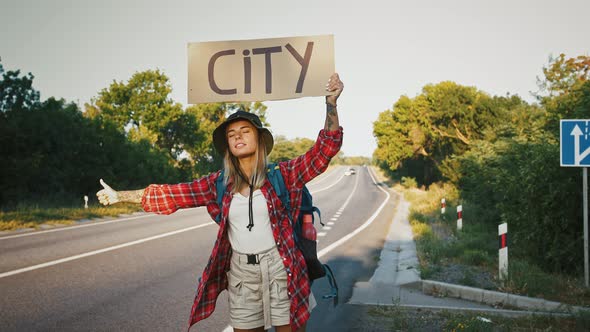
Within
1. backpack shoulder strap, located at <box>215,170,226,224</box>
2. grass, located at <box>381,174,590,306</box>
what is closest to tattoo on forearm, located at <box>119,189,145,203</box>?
backpack shoulder strap, located at <box>215,170,226,224</box>

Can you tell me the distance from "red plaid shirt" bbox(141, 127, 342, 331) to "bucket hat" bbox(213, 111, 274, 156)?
20 cm

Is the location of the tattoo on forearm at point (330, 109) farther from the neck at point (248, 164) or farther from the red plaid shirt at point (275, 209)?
the neck at point (248, 164)

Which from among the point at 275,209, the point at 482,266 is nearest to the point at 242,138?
the point at 275,209

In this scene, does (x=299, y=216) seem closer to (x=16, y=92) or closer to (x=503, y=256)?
(x=503, y=256)

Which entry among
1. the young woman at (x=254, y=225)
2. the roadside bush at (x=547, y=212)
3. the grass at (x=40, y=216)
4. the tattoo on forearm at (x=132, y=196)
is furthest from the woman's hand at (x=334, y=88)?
the grass at (x=40, y=216)

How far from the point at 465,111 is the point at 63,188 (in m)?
25.0

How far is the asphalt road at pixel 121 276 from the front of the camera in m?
5.02

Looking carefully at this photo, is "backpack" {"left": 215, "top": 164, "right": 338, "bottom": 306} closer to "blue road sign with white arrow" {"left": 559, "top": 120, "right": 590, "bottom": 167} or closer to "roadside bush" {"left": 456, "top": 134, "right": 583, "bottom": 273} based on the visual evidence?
"blue road sign with white arrow" {"left": 559, "top": 120, "right": 590, "bottom": 167}

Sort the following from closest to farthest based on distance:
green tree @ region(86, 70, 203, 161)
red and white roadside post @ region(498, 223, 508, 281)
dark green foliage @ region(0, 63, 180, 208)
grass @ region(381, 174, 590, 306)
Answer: grass @ region(381, 174, 590, 306) → red and white roadside post @ region(498, 223, 508, 281) → dark green foliage @ region(0, 63, 180, 208) → green tree @ region(86, 70, 203, 161)

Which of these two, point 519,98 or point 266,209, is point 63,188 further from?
point 519,98

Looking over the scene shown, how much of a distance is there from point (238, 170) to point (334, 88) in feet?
2.52

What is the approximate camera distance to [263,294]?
2.55 m

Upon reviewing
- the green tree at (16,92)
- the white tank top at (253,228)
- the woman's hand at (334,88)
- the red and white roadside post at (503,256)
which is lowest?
the red and white roadside post at (503,256)

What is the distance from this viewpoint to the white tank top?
2.59 m
